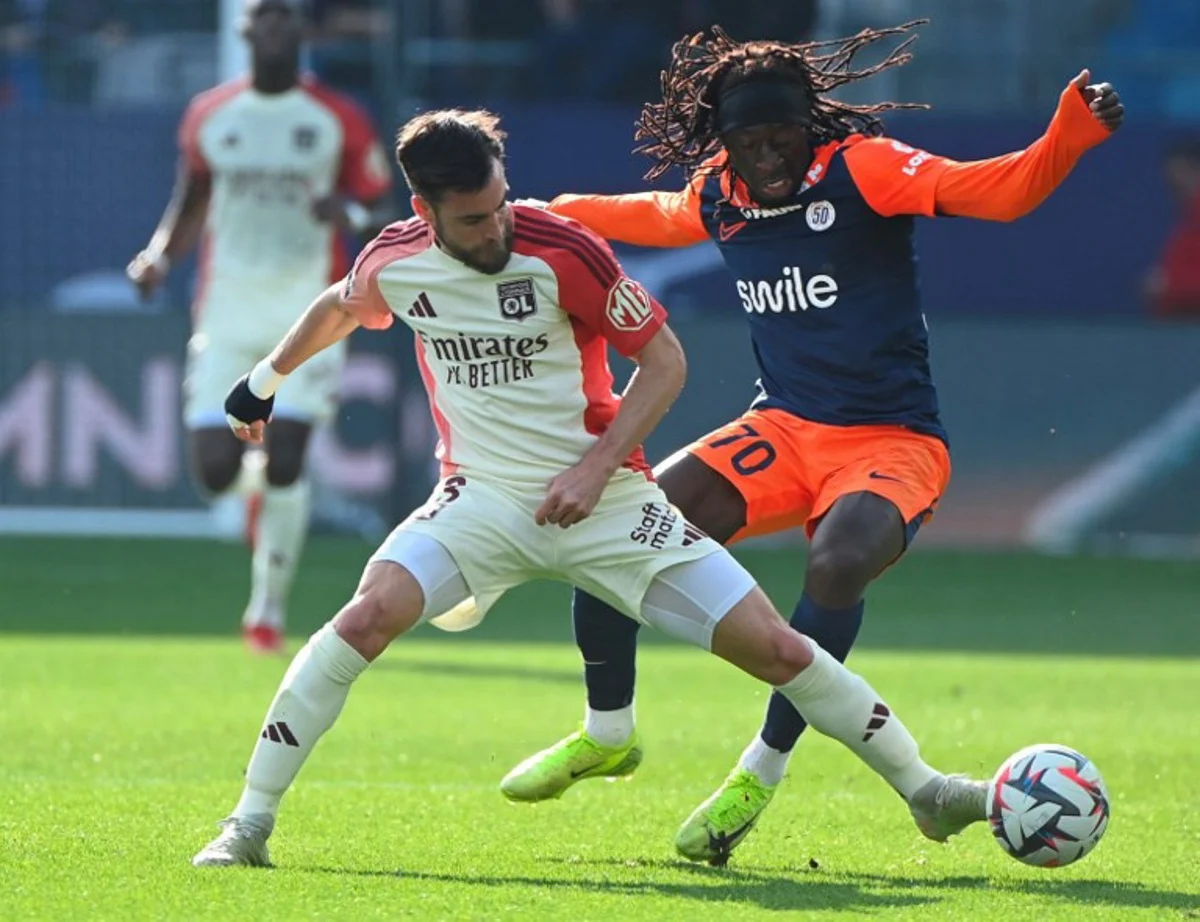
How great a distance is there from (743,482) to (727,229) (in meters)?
0.75

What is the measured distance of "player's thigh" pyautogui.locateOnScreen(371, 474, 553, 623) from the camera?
5992mm

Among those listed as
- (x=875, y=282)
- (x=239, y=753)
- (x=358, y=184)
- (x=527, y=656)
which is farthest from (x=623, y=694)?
(x=358, y=184)

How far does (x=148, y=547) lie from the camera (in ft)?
53.3

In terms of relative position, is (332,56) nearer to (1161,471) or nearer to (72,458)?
(72,458)

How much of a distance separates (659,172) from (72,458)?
9859 millimetres

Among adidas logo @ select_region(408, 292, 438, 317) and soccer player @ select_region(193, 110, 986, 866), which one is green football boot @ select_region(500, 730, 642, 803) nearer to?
soccer player @ select_region(193, 110, 986, 866)

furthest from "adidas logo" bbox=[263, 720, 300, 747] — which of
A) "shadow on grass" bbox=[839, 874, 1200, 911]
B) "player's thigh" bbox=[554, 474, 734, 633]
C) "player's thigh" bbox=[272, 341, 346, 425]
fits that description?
"player's thigh" bbox=[272, 341, 346, 425]

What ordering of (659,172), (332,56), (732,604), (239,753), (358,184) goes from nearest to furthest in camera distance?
(732,604), (659,172), (239,753), (358,184), (332,56)

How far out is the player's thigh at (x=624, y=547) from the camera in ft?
19.9

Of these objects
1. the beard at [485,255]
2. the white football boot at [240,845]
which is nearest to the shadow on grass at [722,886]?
the white football boot at [240,845]

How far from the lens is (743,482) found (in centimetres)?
694

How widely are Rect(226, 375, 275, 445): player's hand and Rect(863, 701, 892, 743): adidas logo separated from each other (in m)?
1.70

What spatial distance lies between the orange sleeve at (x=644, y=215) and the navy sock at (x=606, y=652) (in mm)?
1100

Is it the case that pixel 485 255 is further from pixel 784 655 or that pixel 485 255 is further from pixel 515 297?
pixel 784 655
